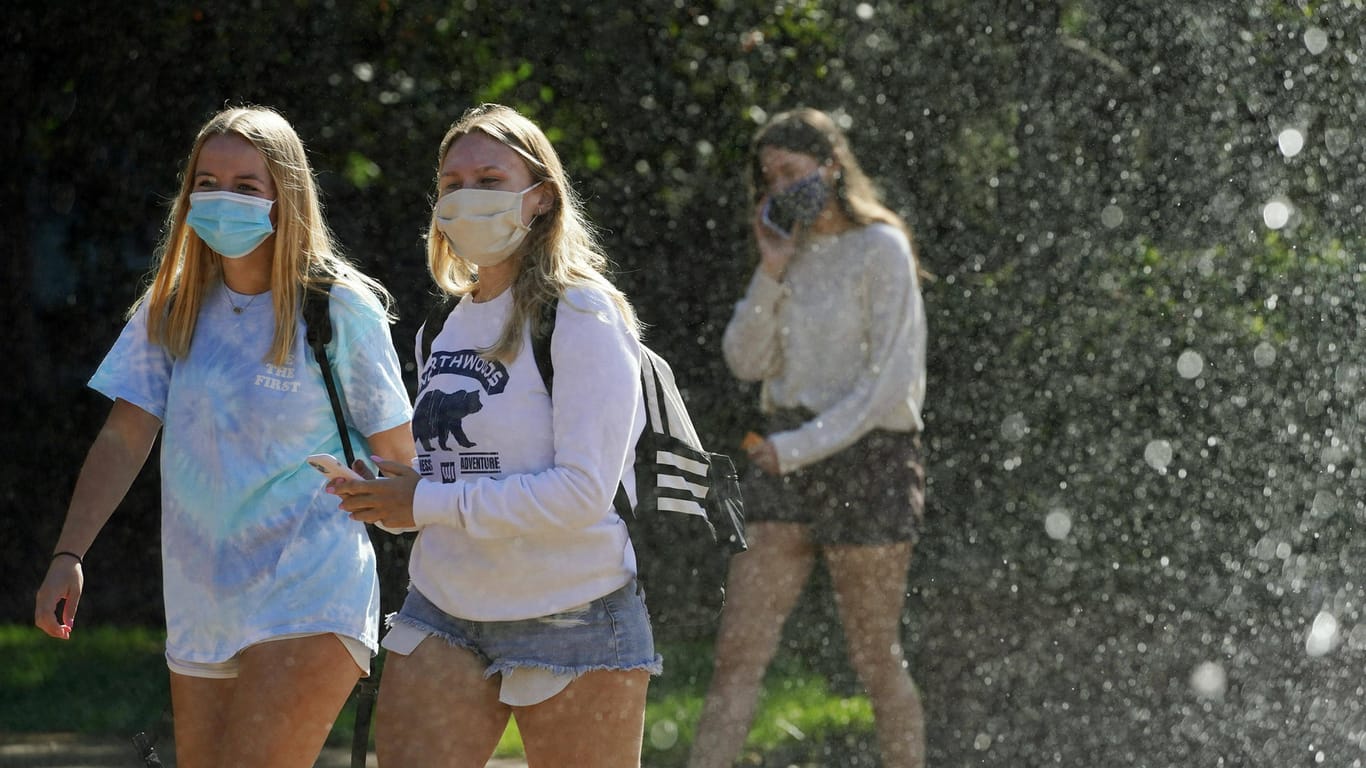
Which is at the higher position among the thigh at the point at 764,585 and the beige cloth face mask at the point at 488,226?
the beige cloth face mask at the point at 488,226

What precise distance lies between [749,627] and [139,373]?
1.68 m

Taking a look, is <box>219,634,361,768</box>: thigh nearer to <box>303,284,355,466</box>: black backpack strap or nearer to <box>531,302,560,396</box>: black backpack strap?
<box>303,284,355,466</box>: black backpack strap

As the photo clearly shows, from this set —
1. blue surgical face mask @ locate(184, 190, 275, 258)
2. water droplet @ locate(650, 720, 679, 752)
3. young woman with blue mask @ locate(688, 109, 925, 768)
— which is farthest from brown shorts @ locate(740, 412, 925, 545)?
water droplet @ locate(650, 720, 679, 752)

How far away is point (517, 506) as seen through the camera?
2.80 metres

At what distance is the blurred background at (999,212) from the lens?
798 cm

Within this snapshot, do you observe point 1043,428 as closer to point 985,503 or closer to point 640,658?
point 985,503

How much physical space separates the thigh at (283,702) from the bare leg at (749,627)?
1410 mm

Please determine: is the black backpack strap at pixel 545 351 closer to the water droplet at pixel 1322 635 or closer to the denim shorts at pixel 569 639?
the denim shorts at pixel 569 639

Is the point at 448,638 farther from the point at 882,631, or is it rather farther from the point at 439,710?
the point at 882,631

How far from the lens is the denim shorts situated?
2896mm

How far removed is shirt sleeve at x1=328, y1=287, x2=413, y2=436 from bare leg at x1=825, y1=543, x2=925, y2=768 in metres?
1.37

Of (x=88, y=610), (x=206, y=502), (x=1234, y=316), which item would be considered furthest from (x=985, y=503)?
(x=206, y=502)

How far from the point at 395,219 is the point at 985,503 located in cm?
296

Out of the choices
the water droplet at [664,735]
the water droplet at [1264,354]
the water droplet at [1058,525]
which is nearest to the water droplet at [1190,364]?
the water droplet at [1264,354]
